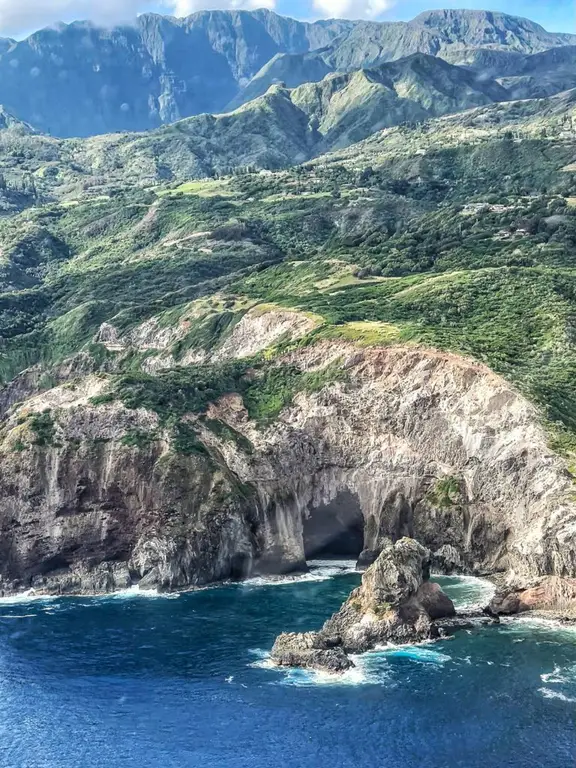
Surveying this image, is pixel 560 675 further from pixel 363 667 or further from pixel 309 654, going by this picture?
pixel 309 654

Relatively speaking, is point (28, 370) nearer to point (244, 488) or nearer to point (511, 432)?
point (244, 488)

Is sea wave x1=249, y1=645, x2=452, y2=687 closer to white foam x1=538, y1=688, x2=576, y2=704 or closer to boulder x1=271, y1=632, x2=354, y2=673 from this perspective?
boulder x1=271, y1=632, x2=354, y2=673

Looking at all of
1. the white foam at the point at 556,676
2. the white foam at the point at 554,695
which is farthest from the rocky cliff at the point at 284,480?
the white foam at the point at 554,695

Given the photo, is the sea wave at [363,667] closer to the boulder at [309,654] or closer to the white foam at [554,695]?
the boulder at [309,654]

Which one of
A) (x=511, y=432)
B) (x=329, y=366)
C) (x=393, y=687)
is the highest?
(x=329, y=366)

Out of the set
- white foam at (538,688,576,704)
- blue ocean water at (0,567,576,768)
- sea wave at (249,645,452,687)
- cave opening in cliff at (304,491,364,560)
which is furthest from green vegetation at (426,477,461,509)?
white foam at (538,688,576,704)

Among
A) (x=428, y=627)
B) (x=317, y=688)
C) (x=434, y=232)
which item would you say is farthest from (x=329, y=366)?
(x=434, y=232)
